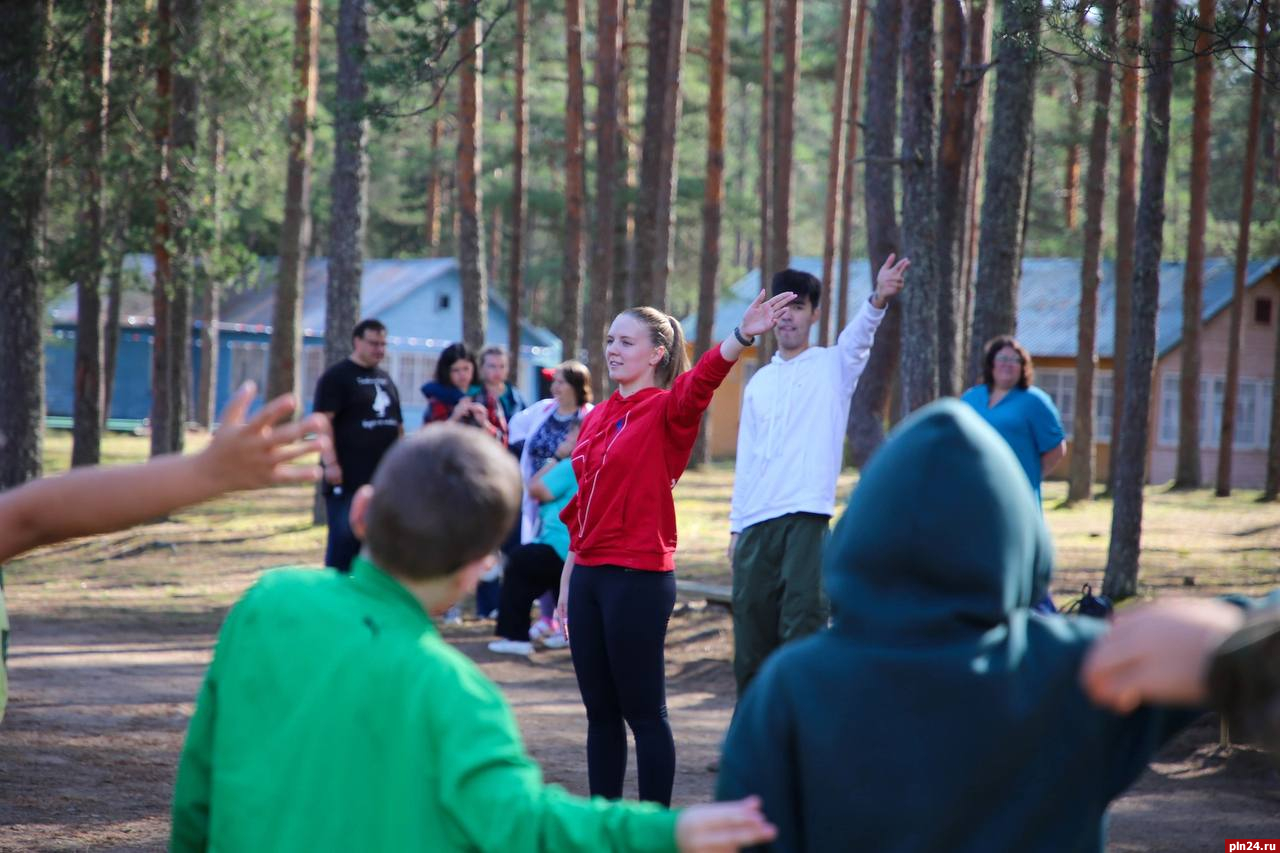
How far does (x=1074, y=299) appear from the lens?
37906 mm

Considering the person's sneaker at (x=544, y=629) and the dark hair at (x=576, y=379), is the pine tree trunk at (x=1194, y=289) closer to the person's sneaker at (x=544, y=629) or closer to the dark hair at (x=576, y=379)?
the dark hair at (x=576, y=379)

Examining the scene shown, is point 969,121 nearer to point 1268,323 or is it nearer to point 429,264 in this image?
point 1268,323

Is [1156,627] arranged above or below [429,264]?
below

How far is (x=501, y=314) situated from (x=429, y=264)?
301 centimetres

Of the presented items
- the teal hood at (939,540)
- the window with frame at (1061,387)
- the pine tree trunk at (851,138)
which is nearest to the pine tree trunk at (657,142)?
the pine tree trunk at (851,138)

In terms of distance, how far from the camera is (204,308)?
41.4 meters

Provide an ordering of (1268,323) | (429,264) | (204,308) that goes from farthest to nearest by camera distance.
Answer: (429,264)
(204,308)
(1268,323)

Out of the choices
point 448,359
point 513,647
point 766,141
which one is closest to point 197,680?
point 513,647

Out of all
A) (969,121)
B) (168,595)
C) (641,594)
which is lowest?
(168,595)

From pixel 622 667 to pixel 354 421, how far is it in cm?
548

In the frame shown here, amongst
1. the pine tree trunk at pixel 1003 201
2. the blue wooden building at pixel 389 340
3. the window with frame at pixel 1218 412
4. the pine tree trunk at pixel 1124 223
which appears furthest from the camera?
the blue wooden building at pixel 389 340

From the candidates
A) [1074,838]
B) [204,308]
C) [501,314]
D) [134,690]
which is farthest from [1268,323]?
[1074,838]

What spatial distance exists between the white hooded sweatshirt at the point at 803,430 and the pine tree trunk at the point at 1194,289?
16402 mm

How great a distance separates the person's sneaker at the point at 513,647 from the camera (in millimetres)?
10609
